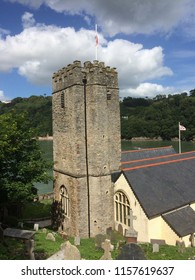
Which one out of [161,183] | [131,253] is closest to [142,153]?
[161,183]

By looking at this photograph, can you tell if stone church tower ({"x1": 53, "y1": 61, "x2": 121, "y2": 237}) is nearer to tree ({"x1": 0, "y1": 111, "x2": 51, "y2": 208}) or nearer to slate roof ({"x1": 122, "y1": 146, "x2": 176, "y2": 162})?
tree ({"x1": 0, "y1": 111, "x2": 51, "y2": 208})

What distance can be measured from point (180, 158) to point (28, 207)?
15985mm

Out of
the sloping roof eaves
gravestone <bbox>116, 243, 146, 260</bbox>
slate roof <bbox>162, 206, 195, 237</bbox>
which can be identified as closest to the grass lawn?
the sloping roof eaves

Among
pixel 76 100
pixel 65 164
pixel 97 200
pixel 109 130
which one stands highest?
pixel 76 100

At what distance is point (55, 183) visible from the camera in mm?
22984

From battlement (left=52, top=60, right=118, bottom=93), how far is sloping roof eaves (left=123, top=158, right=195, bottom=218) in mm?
6625

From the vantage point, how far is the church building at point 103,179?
18906mm

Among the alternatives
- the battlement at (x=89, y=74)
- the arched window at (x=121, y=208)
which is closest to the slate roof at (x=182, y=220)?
the arched window at (x=121, y=208)

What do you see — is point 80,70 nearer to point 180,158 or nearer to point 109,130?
point 109,130

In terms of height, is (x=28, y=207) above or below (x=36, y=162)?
below

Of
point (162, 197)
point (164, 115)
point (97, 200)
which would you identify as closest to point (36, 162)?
point (97, 200)

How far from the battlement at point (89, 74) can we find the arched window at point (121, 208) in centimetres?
794

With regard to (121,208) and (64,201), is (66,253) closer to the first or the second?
(121,208)

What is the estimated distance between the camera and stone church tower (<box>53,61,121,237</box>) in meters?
19.7
